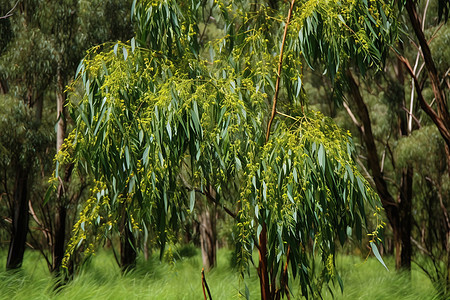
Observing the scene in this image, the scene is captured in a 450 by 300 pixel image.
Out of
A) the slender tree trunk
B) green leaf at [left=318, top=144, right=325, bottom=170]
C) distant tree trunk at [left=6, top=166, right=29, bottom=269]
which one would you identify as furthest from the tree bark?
distant tree trunk at [left=6, top=166, right=29, bottom=269]

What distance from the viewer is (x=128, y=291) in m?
5.78

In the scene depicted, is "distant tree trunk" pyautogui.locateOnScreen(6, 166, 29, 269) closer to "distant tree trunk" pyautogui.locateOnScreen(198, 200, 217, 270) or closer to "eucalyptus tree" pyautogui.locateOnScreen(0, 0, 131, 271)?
"eucalyptus tree" pyautogui.locateOnScreen(0, 0, 131, 271)

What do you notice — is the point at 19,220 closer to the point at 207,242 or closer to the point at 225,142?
the point at 207,242

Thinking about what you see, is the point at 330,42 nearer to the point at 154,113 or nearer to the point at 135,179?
the point at 154,113

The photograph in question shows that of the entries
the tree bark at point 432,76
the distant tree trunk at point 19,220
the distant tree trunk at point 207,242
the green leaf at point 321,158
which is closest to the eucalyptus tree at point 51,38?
the distant tree trunk at point 19,220

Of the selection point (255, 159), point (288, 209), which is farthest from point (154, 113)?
point (288, 209)

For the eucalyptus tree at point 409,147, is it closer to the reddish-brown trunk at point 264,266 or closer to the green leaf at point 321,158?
the reddish-brown trunk at point 264,266

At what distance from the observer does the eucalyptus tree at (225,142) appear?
3348mm

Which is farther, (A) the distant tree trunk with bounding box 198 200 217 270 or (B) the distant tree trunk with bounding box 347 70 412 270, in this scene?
(A) the distant tree trunk with bounding box 198 200 217 270

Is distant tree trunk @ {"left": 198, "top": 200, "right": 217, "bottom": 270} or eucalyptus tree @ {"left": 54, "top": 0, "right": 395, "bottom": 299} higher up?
eucalyptus tree @ {"left": 54, "top": 0, "right": 395, "bottom": 299}

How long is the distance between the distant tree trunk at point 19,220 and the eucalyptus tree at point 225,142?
555 cm

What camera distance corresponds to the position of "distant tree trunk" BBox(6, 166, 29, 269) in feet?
29.7

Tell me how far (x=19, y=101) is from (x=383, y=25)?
5729mm

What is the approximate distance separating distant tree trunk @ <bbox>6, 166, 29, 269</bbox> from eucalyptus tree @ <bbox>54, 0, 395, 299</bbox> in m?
5.55
